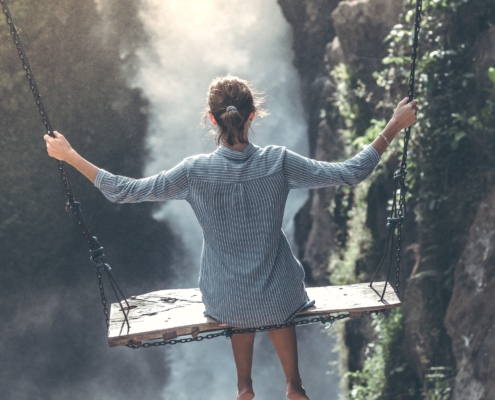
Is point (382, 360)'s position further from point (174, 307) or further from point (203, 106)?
point (174, 307)

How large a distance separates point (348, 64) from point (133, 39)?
2092 millimetres

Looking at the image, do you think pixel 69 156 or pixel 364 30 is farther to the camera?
pixel 364 30

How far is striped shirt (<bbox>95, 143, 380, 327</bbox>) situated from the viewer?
212cm

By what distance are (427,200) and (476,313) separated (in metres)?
0.97

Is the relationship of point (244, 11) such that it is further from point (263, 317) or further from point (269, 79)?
point (263, 317)

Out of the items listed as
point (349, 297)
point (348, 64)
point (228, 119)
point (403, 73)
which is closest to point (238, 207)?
point (228, 119)

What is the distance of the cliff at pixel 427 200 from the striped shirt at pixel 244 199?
2.72 m

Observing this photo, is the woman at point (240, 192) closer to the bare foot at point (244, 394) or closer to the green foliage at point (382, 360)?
the bare foot at point (244, 394)

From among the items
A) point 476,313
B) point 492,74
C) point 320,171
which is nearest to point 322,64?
point 492,74

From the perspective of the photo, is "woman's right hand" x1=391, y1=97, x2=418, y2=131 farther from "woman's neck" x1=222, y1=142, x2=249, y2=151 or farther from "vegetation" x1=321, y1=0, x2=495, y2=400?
"vegetation" x1=321, y1=0, x2=495, y2=400

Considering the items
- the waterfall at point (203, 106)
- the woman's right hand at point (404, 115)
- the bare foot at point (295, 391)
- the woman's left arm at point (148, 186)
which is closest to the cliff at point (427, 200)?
the waterfall at point (203, 106)

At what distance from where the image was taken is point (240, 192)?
2104 mm

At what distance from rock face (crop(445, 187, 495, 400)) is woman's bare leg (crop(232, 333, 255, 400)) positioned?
2623 millimetres

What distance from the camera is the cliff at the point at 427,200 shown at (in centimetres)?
468
